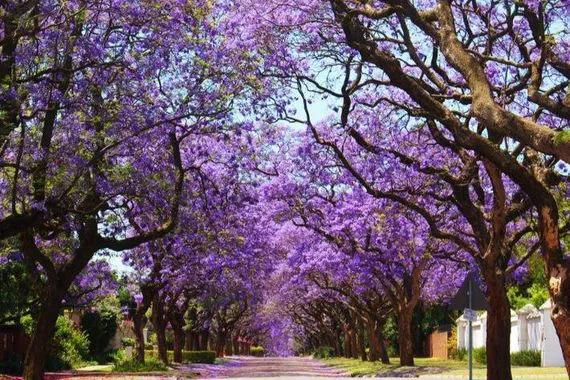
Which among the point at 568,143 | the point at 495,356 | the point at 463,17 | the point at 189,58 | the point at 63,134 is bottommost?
the point at 495,356

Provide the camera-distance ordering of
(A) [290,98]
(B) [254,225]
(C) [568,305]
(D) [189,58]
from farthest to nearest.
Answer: (B) [254,225] → (A) [290,98] → (D) [189,58] → (C) [568,305]

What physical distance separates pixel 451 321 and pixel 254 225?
107 feet

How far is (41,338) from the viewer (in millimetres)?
18391

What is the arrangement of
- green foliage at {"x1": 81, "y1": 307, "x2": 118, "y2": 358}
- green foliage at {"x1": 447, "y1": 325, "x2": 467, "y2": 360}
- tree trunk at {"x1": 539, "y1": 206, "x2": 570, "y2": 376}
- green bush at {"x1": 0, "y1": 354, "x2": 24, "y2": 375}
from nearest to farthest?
tree trunk at {"x1": 539, "y1": 206, "x2": 570, "y2": 376}, green bush at {"x1": 0, "y1": 354, "x2": 24, "y2": 375}, green foliage at {"x1": 447, "y1": 325, "x2": 467, "y2": 360}, green foliage at {"x1": 81, "y1": 307, "x2": 118, "y2": 358}

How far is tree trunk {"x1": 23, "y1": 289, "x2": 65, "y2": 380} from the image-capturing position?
60.0 ft

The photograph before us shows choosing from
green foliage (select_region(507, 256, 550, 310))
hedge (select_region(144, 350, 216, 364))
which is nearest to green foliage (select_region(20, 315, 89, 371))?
hedge (select_region(144, 350, 216, 364))

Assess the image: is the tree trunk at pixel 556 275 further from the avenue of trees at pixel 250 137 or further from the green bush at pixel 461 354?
A: the green bush at pixel 461 354

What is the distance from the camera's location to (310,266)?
34312mm

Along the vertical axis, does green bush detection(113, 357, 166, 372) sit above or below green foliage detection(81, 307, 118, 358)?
below

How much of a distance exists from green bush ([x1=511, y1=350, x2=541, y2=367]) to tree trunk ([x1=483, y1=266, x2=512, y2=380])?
18.8 meters

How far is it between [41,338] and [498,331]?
9767 mm

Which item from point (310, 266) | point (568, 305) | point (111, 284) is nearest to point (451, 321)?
point (310, 266)

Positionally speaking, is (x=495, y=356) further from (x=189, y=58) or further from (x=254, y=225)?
(x=254, y=225)

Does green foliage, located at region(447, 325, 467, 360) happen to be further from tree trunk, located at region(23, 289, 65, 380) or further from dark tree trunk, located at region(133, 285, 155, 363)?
tree trunk, located at region(23, 289, 65, 380)
